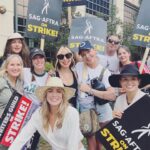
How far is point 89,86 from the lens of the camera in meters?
4.87

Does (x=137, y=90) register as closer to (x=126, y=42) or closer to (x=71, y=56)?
(x=71, y=56)

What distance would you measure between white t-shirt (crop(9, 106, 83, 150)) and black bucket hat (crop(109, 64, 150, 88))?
0.69 metres

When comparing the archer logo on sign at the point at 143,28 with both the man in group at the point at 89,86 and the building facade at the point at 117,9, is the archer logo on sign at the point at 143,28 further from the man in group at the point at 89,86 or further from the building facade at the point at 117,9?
the building facade at the point at 117,9

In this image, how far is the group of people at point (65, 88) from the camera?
153 inches

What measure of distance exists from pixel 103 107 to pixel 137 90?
36.9 inches

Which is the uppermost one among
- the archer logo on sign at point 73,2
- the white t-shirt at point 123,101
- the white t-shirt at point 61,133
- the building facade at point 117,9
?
the building facade at point 117,9

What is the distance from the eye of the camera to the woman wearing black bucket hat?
411 centimetres

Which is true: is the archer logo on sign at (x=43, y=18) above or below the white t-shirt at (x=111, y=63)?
above

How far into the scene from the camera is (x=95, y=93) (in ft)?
15.7

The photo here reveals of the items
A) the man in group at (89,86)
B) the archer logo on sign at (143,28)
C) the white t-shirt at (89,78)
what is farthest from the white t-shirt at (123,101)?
the archer logo on sign at (143,28)

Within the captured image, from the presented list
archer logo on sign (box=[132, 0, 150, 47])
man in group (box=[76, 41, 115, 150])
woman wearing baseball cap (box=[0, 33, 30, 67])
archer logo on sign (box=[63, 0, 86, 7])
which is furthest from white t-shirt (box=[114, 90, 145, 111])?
archer logo on sign (box=[63, 0, 86, 7])

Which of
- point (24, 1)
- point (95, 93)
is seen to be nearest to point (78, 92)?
point (95, 93)

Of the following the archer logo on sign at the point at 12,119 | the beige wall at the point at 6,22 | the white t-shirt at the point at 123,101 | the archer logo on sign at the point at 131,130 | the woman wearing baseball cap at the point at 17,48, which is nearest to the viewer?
the archer logo on sign at the point at 131,130

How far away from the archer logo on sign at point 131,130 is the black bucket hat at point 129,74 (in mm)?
317
